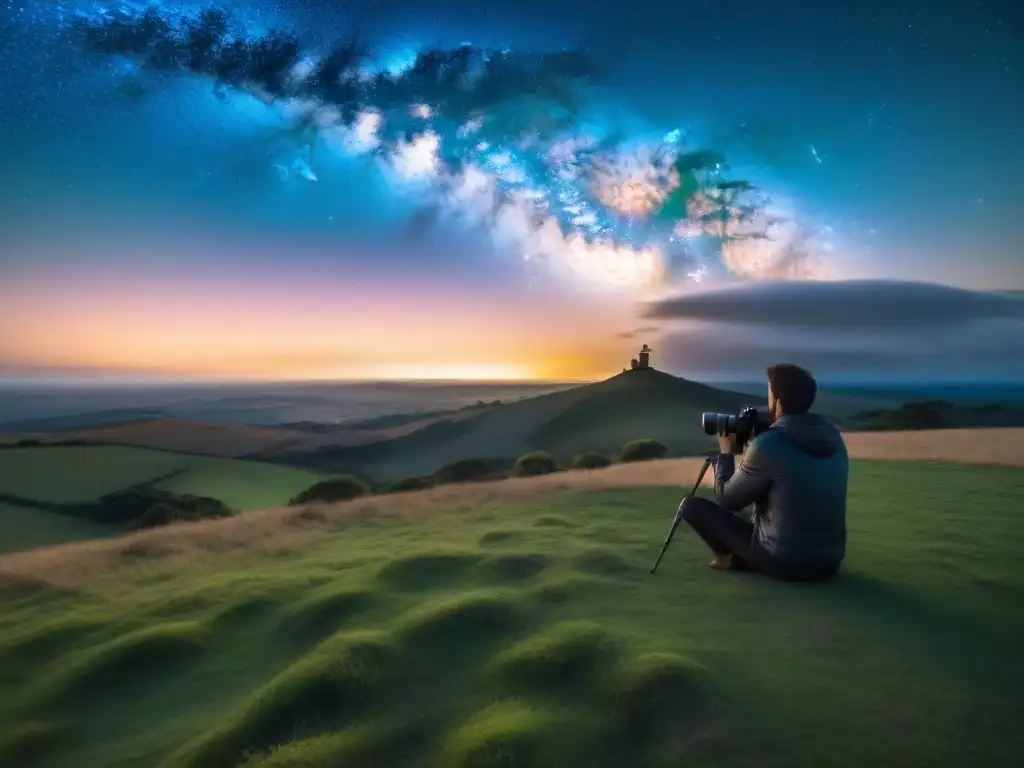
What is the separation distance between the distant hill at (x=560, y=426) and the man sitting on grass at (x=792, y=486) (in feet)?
145

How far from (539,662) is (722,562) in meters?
3.17

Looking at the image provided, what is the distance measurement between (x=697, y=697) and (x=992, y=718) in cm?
208

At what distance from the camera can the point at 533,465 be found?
2555 cm

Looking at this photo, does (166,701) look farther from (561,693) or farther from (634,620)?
(634,620)

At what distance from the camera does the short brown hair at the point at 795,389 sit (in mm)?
6434

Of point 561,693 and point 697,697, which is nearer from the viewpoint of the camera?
point 697,697

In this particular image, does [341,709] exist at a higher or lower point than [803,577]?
lower

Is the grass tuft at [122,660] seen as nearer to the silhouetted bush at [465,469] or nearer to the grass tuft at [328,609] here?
the grass tuft at [328,609]

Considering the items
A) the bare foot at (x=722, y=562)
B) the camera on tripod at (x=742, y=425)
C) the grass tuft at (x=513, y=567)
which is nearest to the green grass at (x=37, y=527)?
the grass tuft at (x=513, y=567)

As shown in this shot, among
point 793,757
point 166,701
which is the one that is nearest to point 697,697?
point 793,757

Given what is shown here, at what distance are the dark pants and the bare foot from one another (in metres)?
0.05

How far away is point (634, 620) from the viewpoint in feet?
21.1

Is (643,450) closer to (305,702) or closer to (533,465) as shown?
(533,465)

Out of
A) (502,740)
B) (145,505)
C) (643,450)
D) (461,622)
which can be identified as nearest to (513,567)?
(461,622)
